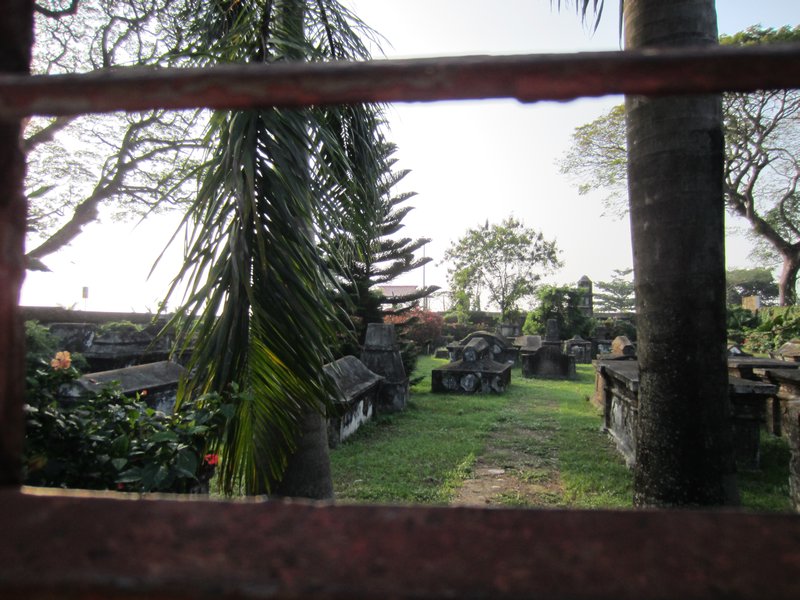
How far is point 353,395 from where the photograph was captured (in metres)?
6.74

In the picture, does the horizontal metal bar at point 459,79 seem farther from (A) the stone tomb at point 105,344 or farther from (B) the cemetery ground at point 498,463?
(A) the stone tomb at point 105,344

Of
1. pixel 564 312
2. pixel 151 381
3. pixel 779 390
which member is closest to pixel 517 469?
pixel 779 390

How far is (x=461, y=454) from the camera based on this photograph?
5812 mm

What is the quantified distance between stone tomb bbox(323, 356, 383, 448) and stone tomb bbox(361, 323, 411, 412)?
0.34 meters

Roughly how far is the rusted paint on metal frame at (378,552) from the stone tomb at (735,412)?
12.5 ft

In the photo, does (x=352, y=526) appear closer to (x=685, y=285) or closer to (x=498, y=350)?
(x=685, y=285)

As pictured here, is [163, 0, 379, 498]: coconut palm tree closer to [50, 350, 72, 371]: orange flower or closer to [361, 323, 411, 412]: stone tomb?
[50, 350, 72, 371]: orange flower

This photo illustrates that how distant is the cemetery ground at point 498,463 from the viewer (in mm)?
4348

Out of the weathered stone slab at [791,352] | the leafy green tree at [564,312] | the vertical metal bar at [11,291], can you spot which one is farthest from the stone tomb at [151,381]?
the leafy green tree at [564,312]

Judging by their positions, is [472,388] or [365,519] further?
[472,388]

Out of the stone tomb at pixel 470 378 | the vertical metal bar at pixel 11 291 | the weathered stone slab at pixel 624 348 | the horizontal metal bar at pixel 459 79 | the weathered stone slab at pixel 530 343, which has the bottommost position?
the stone tomb at pixel 470 378

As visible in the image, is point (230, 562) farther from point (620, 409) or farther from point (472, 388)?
point (472, 388)

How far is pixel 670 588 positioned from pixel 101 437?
2110mm

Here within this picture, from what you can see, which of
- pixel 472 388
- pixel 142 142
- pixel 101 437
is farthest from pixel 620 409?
pixel 142 142
